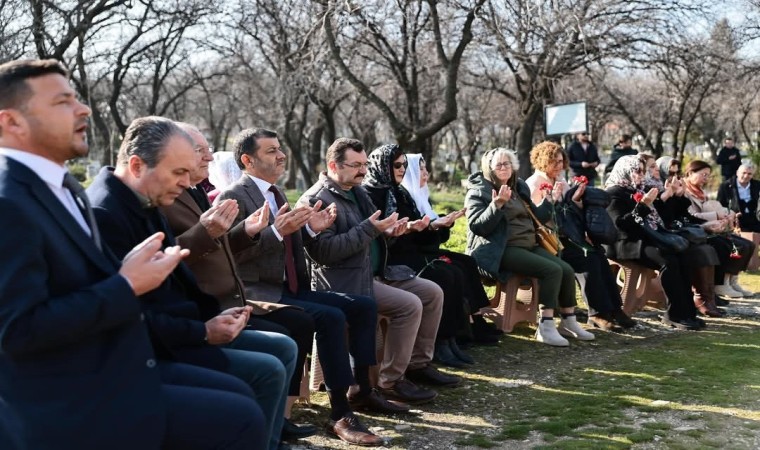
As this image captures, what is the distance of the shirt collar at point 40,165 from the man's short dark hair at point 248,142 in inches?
87.8

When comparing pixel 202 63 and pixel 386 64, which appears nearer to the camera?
pixel 386 64

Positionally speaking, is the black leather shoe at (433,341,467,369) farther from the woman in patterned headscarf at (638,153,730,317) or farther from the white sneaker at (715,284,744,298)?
the white sneaker at (715,284,744,298)

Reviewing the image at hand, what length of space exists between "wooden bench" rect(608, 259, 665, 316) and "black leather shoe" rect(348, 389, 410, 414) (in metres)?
3.77

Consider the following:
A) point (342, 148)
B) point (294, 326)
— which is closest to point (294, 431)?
point (294, 326)

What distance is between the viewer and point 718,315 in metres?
7.84

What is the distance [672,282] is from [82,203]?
6.15 meters

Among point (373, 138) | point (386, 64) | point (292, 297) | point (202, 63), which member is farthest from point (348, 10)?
point (373, 138)

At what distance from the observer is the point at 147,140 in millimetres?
3014

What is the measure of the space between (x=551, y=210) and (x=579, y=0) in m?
7.65

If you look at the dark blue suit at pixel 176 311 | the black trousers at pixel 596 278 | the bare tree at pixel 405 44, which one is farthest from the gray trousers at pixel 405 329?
the bare tree at pixel 405 44

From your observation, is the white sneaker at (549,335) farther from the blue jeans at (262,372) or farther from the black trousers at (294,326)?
the blue jeans at (262,372)

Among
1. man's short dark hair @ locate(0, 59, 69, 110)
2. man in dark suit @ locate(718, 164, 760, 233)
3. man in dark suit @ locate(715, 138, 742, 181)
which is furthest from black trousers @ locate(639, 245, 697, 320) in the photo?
man in dark suit @ locate(715, 138, 742, 181)

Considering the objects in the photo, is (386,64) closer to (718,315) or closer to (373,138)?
(718,315)

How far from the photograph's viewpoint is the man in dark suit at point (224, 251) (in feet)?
11.7
